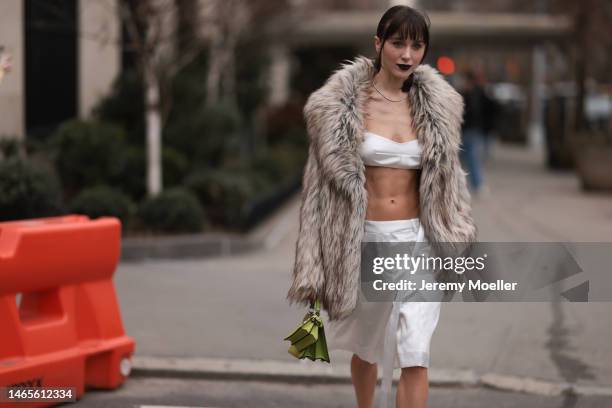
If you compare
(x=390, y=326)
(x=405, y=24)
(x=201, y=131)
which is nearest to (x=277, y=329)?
(x=390, y=326)

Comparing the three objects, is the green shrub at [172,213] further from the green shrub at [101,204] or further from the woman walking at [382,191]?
the woman walking at [382,191]

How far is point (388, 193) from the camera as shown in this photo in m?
4.90

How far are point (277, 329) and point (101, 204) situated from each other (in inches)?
152

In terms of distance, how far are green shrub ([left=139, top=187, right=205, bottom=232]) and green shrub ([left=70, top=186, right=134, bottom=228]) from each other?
0.27 meters

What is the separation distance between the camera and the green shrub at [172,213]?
11.7m

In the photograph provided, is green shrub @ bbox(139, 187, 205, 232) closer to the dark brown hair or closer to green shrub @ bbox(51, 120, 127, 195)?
green shrub @ bbox(51, 120, 127, 195)

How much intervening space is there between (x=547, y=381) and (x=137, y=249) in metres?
5.32

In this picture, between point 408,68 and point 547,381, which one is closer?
point 408,68

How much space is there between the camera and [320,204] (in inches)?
193

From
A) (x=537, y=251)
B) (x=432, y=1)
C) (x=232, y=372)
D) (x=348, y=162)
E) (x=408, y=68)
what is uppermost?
(x=432, y=1)

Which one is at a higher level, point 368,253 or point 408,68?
point 408,68

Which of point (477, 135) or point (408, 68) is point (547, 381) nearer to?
point (408, 68)

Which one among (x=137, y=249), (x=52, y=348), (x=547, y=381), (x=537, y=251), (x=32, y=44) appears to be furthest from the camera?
(x=32, y=44)

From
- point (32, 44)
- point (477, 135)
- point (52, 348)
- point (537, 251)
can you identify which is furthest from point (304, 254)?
point (477, 135)
